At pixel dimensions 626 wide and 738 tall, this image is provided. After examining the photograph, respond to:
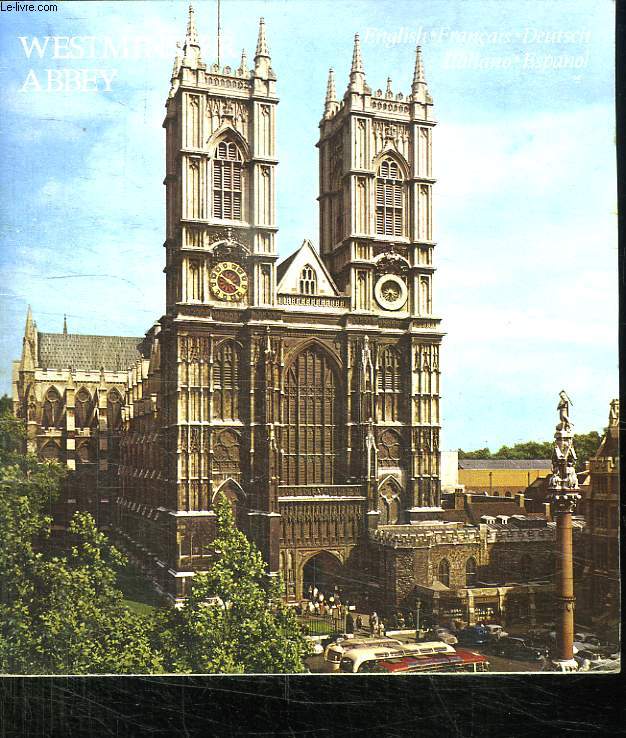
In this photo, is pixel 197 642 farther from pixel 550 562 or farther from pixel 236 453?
pixel 550 562

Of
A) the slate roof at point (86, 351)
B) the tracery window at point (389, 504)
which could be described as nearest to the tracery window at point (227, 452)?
the slate roof at point (86, 351)

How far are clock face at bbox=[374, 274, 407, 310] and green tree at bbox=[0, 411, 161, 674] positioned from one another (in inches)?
101

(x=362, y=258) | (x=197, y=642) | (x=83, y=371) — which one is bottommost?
(x=197, y=642)

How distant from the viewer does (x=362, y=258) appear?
5648 mm

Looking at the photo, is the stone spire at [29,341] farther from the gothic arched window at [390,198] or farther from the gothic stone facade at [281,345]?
the gothic arched window at [390,198]

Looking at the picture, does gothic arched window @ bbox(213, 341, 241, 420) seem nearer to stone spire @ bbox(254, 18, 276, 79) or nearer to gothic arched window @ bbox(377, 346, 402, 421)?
gothic arched window @ bbox(377, 346, 402, 421)

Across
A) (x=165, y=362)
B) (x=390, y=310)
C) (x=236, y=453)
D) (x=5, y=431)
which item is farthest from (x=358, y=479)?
(x=5, y=431)

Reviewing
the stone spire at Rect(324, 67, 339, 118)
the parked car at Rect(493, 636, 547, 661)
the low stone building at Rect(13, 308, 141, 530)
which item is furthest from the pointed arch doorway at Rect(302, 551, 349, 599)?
the stone spire at Rect(324, 67, 339, 118)

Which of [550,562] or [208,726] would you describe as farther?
[550,562]

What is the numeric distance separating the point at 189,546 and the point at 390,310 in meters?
2.19

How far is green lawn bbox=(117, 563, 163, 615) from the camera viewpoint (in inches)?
205

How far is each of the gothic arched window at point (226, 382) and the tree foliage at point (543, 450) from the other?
70.3 inches

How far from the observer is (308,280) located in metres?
5.59

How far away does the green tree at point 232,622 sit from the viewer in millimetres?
5141
